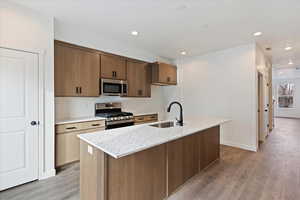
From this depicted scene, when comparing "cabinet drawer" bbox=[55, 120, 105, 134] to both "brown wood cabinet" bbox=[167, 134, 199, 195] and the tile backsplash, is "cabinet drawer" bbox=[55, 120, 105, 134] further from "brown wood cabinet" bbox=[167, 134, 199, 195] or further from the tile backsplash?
"brown wood cabinet" bbox=[167, 134, 199, 195]

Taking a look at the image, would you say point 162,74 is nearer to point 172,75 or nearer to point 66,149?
point 172,75

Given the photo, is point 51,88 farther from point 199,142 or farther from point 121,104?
point 199,142

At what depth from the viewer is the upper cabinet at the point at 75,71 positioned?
9.82ft

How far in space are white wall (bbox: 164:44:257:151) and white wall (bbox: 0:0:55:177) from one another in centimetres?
400

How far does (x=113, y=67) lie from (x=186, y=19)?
1995 mm

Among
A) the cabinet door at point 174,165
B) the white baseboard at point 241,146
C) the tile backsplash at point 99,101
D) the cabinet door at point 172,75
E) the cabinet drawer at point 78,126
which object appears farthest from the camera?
the cabinet door at point 172,75

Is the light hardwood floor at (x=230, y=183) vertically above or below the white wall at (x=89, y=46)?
below

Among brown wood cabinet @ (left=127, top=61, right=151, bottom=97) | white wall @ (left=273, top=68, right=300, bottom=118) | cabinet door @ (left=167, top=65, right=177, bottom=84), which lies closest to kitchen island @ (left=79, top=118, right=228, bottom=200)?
brown wood cabinet @ (left=127, top=61, right=151, bottom=97)

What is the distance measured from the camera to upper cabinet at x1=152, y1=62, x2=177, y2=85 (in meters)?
4.74

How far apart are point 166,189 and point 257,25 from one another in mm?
3369

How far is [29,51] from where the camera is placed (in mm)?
2473

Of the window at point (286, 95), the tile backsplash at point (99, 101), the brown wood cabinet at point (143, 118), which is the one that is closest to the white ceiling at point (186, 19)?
the tile backsplash at point (99, 101)

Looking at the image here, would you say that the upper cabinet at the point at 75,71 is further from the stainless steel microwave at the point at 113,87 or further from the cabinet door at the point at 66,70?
the stainless steel microwave at the point at 113,87

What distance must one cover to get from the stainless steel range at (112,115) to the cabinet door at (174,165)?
74.5 inches
